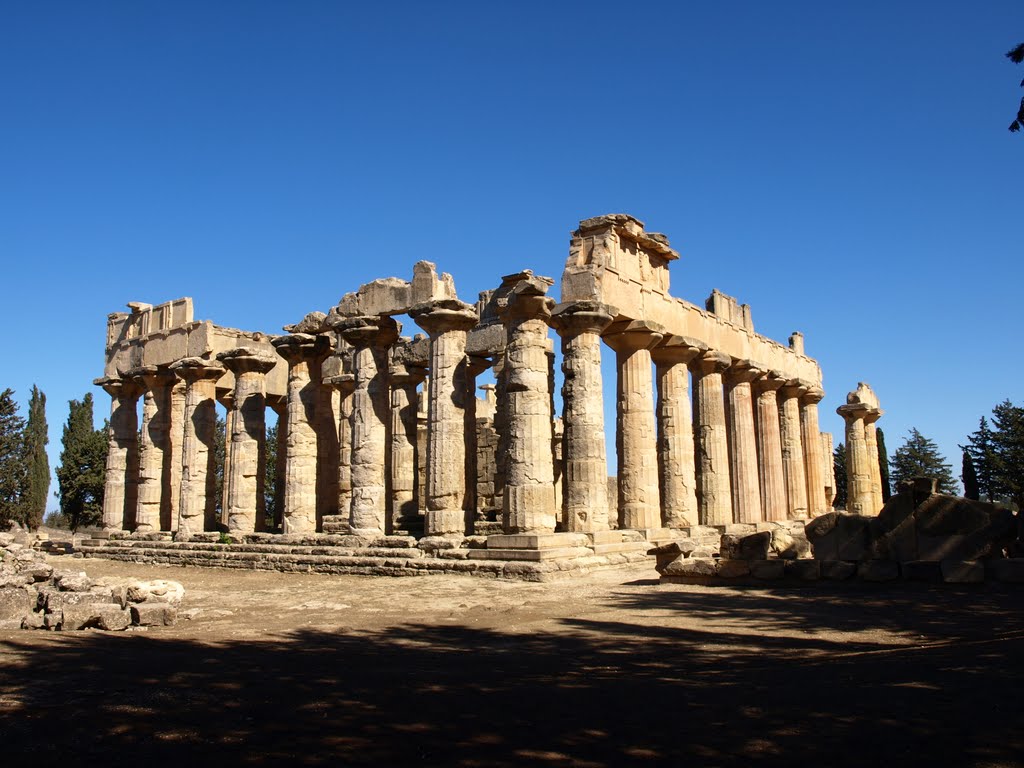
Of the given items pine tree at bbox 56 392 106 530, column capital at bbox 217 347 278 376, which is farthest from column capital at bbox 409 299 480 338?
pine tree at bbox 56 392 106 530

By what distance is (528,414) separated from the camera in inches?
679

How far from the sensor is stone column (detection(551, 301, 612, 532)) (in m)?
17.7

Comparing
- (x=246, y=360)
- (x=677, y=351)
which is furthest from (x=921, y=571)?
(x=246, y=360)

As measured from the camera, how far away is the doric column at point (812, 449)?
1172 inches

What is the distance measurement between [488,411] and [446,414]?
9932 mm

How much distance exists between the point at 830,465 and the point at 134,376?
27.1 metres

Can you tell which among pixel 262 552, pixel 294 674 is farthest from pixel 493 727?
pixel 262 552

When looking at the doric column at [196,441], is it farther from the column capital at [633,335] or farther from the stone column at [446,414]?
the column capital at [633,335]

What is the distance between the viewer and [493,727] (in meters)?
5.52

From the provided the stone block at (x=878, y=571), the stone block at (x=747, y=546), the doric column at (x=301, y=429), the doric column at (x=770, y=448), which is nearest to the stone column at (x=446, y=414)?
the doric column at (x=301, y=429)

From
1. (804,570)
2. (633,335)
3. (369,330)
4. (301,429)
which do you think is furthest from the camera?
(301,429)

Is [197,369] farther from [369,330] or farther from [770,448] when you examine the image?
[770,448]

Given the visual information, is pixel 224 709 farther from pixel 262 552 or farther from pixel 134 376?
pixel 134 376

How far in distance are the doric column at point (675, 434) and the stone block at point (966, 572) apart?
9017 millimetres
